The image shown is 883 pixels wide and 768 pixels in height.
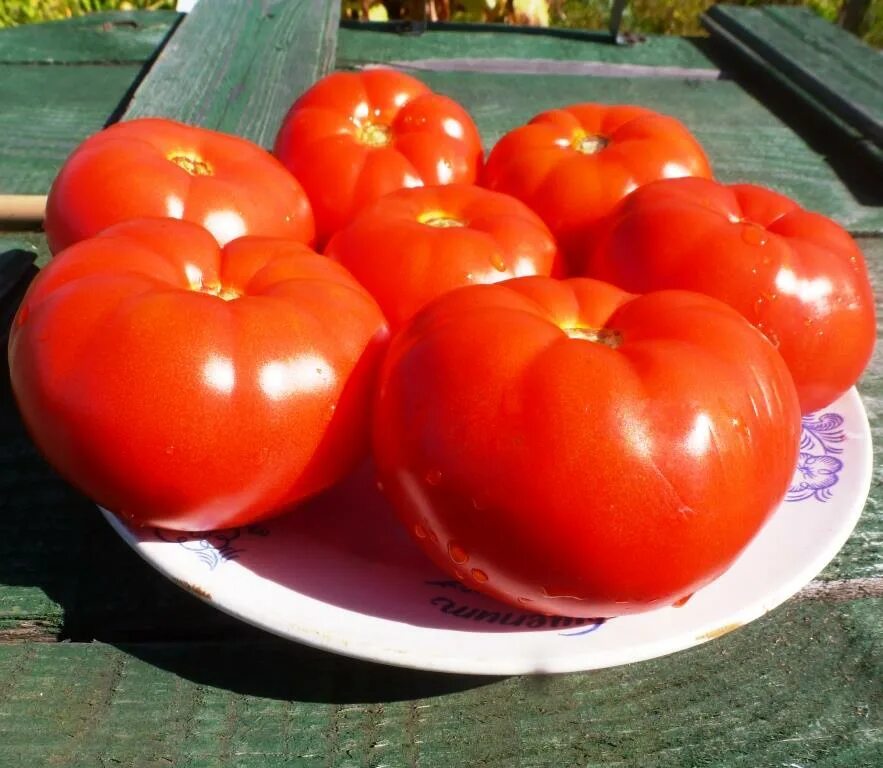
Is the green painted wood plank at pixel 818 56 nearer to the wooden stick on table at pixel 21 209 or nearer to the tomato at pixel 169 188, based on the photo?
the tomato at pixel 169 188

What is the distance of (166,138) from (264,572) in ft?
2.09

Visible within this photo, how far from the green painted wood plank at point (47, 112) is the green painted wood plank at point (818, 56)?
70.5 inches

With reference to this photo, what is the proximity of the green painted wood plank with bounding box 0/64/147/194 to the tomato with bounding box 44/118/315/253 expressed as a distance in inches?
27.8

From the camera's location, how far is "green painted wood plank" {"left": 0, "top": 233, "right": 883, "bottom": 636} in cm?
80

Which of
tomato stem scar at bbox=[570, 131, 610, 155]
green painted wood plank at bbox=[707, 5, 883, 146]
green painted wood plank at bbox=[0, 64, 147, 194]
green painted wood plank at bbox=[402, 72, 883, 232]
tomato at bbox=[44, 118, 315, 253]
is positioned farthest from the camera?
green painted wood plank at bbox=[707, 5, 883, 146]

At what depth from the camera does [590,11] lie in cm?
425

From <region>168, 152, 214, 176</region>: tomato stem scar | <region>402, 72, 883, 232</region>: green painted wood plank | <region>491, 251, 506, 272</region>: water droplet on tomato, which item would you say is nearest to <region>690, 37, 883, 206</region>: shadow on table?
<region>402, 72, 883, 232</region>: green painted wood plank

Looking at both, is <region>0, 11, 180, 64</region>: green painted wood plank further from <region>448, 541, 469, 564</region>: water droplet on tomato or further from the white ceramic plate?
<region>448, 541, 469, 564</region>: water droplet on tomato

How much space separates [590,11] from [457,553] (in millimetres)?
4178

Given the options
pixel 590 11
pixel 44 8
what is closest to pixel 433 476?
pixel 44 8

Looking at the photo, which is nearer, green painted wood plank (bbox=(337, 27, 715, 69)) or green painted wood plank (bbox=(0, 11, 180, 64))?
green painted wood plank (bbox=(0, 11, 180, 64))

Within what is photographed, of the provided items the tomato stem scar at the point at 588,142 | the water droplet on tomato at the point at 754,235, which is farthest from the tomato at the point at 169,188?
the water droplet on tomato at the point at 754,235

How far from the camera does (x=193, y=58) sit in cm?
208

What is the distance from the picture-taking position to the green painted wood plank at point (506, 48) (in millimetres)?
2412
